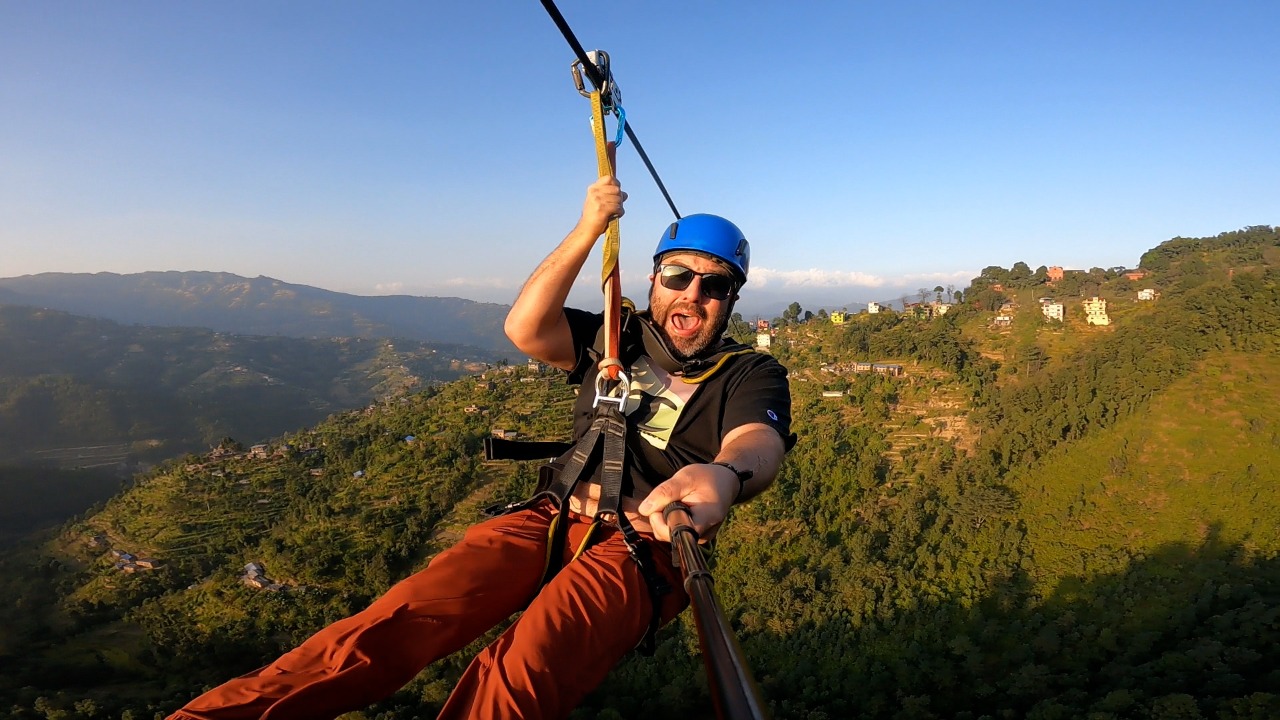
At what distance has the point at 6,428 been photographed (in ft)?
265

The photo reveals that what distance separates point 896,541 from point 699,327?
3430 cm

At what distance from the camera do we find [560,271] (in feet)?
7.43

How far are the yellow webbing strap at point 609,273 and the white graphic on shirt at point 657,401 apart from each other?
0.69 ft

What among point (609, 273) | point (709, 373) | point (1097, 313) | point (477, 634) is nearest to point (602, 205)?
point (609, 273)

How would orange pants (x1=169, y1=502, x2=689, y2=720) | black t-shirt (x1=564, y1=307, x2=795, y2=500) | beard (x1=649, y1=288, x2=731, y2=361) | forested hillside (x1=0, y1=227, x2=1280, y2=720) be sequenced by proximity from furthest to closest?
1. forested hillside (x1=0, y1=227, x2=1280, y2=720)
2. beard (x1=649, y1=288, x2=731, y2=361)
3. black t-shirt (x1=564, y1=307, x2=795, y2=500)
4. orange pants (x1=169, y1=502, x2=689, y2=720)

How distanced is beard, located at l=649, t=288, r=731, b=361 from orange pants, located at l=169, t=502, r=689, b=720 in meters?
0.78

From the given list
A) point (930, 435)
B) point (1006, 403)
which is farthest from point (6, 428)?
point (1006, 403)

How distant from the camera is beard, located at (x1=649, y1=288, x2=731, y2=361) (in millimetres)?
2609

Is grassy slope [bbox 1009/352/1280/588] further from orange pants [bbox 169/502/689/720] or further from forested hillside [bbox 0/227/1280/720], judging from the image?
orange pants [bbox 169/502/689/720]

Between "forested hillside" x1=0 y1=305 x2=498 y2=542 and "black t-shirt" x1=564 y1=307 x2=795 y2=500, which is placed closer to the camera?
"black t-shirt" x1=564 y1=307 x2=795 y2=500

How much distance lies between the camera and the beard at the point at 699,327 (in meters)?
2.61

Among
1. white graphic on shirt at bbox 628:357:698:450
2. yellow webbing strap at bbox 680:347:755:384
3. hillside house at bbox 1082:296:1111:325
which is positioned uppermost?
hillside house at bbox 1082:296:1111:325

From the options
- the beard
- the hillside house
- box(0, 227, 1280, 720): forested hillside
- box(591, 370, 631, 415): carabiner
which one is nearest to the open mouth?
the beard

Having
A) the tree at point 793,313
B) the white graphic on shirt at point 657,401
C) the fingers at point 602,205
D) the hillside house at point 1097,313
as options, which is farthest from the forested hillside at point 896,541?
the fingers at point 602,205
